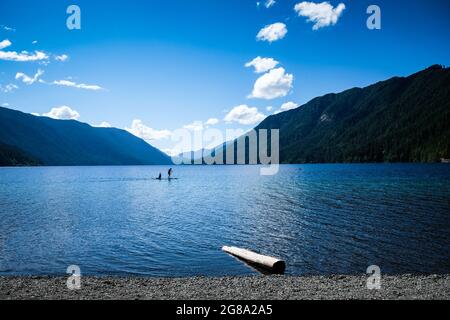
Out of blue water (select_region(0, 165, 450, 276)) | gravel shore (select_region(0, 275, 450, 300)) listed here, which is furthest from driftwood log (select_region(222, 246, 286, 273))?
gravel shore (select_region(0, 275, 450, 300))

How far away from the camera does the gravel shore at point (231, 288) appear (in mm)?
Result: 16297

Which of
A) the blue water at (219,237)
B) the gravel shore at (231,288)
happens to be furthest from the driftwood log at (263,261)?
the gravel shore at (231,288)

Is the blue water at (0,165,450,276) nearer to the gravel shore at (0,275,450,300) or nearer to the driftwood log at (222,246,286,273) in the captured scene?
the driftwood log at (222,246,286,273)

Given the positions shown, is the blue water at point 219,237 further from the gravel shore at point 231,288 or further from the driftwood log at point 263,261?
the gravel shore at point 231,288

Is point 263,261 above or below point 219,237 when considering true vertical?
above

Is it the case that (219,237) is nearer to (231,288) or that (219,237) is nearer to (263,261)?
(263,261)

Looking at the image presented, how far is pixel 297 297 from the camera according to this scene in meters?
16.1

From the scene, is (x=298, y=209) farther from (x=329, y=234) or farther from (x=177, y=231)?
(x=177, y=231)

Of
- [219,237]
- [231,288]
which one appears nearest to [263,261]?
[231,288]

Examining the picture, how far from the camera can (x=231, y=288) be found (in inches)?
711
